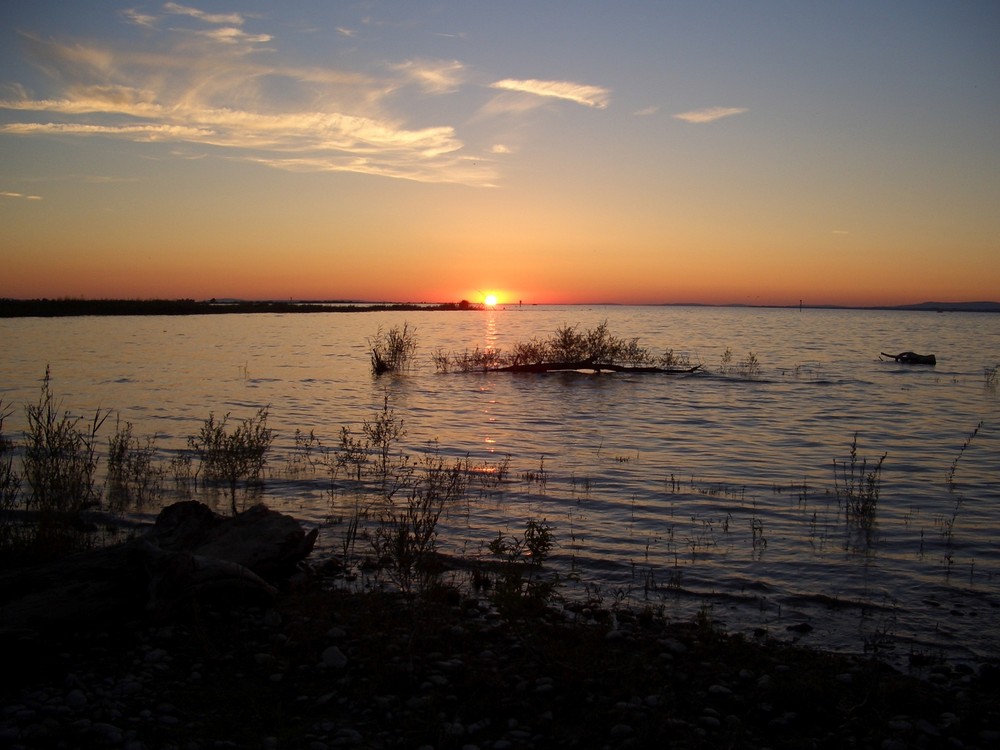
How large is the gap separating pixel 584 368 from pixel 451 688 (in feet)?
94.5

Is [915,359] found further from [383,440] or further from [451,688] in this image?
[451,688]

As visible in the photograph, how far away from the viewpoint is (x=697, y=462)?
1648 centimetres

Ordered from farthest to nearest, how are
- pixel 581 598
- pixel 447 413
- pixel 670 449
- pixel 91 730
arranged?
pixel 447 413 < pixel 670 449 < pixel 581 598 < pixel 91 730

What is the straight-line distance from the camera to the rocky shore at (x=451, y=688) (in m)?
5.17

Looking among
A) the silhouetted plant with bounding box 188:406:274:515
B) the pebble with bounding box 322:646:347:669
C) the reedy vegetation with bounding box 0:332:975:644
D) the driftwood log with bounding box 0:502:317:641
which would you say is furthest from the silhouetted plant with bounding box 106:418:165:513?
the pebble with bounding box 322:646:347:669

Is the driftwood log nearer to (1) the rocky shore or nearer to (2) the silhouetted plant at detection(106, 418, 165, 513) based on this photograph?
(1) the rocky shore

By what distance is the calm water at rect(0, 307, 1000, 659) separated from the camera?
28.7 feet

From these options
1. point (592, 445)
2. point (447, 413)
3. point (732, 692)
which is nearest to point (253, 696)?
point (732, 692)

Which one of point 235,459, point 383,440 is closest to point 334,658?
point 235,459

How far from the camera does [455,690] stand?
582 cm

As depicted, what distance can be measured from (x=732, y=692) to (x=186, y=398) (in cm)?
2301

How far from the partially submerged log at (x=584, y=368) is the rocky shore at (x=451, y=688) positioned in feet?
83.7

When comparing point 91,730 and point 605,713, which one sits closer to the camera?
point 91,730

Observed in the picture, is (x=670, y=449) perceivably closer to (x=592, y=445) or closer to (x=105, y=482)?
(x=592, y=445)
